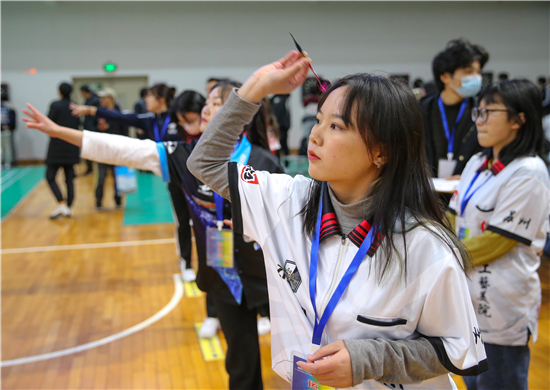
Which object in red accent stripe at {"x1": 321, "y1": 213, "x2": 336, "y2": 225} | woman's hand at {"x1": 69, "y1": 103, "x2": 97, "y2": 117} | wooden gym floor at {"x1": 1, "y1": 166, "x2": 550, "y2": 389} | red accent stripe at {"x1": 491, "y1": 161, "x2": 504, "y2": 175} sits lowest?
wooden gym floor at {"x1": 1, "y1": 166, "x2": 550, "y2": 389}

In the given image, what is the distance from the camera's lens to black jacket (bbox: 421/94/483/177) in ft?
8.70

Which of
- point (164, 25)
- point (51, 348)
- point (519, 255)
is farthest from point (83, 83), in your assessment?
point (519, 255)

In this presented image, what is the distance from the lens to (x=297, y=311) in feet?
3.73

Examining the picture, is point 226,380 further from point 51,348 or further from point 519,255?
point 519,255

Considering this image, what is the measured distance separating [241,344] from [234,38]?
11608 mm

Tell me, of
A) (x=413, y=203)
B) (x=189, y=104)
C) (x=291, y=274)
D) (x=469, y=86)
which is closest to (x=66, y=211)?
(x=189, y=104)

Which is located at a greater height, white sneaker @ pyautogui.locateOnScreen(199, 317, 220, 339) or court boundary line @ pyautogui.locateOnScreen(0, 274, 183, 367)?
white sneaker @ pyautogui.locateOnScreen(199, 317, 220, 339)

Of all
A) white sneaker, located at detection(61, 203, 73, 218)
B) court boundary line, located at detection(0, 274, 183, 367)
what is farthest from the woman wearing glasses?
white sneaker, located at detection(61, 203, 73, 218)

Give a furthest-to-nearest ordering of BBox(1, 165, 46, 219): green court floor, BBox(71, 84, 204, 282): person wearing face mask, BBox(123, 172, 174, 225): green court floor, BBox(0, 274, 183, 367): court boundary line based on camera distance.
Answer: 1. BBox(1, 165, 46, 219): green court floor
2. BBox(123, 172, 174, 225): green court floor
3. BBox(71, 84, 204, 282): person wearing face mask
4. BBox(0, 274, 183, 367): court boundary line

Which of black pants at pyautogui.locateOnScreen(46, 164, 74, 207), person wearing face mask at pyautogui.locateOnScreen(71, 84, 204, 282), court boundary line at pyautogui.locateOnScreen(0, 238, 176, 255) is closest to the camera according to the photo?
person wearing face mask at pyautogui.locateOnScreen(71, 84, 204, 282)

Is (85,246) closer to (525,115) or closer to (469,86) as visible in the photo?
(469,86)

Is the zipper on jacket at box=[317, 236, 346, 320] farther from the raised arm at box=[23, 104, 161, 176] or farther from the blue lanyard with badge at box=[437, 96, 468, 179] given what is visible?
the blue lanyard with badge at box=[437, 96, 468, 179]

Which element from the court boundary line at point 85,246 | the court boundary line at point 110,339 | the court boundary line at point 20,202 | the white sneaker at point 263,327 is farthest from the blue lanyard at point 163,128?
the court boundary line at point 20,202

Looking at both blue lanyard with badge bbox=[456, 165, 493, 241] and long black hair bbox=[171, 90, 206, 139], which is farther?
long black hair bbox=[171, 90, 206, 139]
